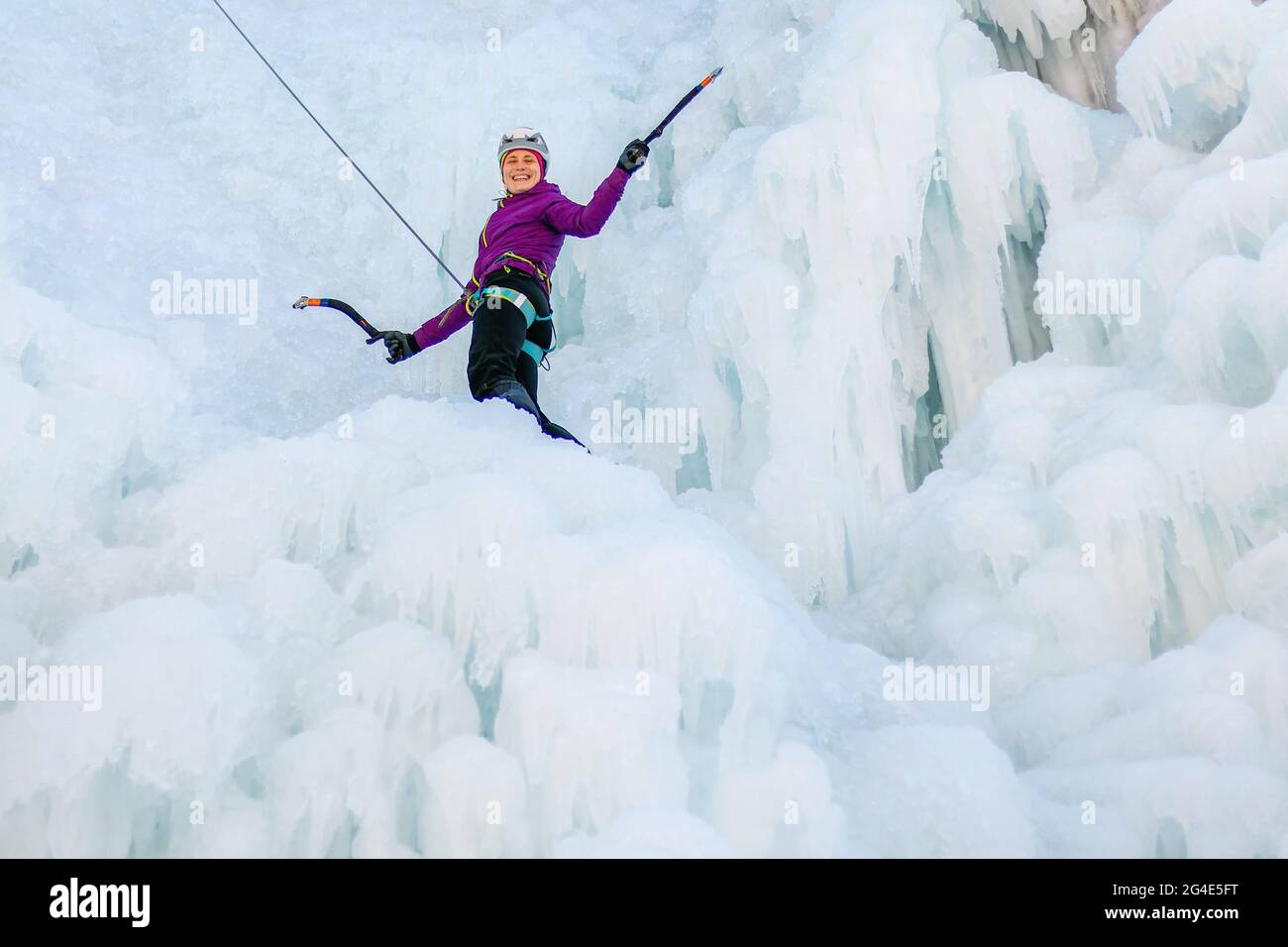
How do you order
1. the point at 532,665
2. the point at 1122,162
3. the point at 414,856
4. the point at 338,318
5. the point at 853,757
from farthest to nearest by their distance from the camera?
the point at 338,318 < the point at 1122,162 < the point at 853,757 < the point at 532,665 < the point at 414,856

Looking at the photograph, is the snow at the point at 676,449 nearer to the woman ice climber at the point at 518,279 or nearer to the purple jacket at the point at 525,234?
the woman ice climber at the point at 518,279

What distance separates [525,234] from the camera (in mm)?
5531

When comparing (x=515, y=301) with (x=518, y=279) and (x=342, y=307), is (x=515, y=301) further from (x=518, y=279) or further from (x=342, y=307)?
(x=342, y=307)

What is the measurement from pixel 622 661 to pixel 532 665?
28 centimetres

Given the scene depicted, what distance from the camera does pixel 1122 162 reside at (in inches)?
217

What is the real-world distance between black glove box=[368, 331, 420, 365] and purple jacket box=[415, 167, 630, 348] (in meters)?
0.03

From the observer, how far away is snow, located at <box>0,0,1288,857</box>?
10.9 feet

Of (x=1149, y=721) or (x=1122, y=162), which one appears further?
(x=1122, y=162)

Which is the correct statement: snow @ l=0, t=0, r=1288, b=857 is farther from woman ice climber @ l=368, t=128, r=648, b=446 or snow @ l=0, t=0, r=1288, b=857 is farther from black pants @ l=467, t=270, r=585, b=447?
woman ice climber @ l=368, t=128, r=648, b=446

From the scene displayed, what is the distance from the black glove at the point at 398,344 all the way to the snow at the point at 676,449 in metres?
0.53

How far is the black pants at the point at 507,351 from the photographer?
5.00 metres
